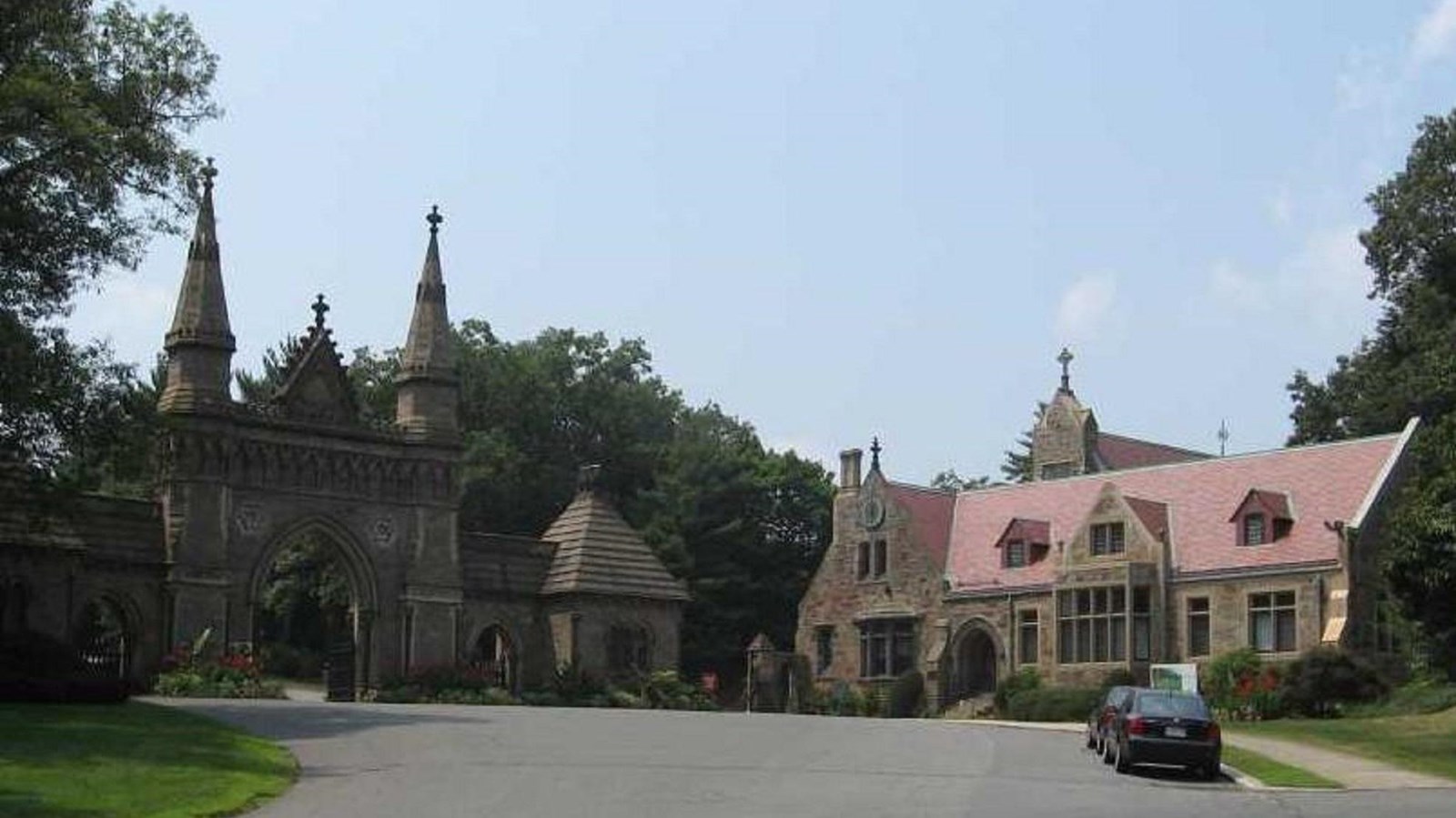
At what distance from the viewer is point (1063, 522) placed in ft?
224

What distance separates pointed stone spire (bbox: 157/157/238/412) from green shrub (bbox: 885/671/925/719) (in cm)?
2725

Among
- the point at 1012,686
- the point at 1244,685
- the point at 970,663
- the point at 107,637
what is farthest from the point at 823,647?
the point at 107,637

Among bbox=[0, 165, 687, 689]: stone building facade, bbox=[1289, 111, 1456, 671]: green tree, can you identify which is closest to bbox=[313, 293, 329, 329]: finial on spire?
bbox=[0, 165, 687, 689]: stone building facade

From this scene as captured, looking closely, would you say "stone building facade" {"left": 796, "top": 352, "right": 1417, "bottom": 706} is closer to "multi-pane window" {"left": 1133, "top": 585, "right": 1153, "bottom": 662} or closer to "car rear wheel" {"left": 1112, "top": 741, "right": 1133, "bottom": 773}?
"multi-pane window" {"left": 1133, "top": 585, "right": 1153, "bottom": 662}

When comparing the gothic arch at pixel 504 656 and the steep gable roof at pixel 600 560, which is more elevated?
the steep gable roof at pixel 600 560

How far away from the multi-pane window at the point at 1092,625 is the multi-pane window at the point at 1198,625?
2044mm

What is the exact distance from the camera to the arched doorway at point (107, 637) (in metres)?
44.0

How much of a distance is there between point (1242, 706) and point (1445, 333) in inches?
637

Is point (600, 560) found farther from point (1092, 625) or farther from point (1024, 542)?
point (1024, 542)

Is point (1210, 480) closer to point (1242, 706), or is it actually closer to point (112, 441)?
point (1242, 706)

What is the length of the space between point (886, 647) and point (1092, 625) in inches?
398

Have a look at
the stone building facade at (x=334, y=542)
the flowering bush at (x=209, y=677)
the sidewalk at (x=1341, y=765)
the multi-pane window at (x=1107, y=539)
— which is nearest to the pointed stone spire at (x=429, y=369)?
the stone building facade at (x=334, y=542)

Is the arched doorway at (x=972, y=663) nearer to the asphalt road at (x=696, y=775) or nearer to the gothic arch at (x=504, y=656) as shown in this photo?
the gothic arch at (x=504, y=656)

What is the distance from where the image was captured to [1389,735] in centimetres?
3919
